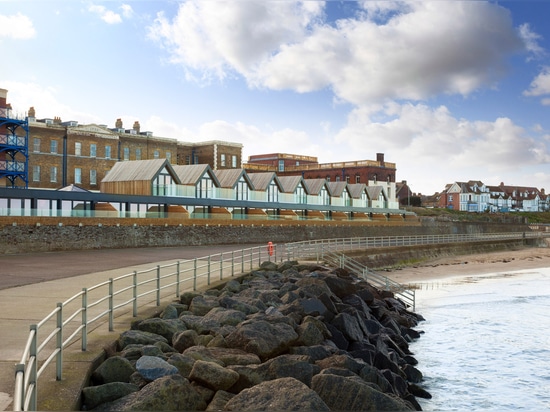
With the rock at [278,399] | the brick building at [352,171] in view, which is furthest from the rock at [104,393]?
the brick building at [352,171]

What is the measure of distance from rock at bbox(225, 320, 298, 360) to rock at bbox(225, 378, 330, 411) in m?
2.35

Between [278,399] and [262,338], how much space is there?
116 inches

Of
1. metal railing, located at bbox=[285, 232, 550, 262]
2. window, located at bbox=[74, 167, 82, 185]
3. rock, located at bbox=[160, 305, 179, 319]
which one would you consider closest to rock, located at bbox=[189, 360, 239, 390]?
rock, located at bbox=[160, 305, 179, 319]

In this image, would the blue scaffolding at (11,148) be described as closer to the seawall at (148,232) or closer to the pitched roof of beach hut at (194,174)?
the pitched roof of beach hut at (194,174)

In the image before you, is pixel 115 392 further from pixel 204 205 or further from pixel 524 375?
pixel 204 205

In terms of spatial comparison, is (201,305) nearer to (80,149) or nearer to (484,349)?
(484,349)

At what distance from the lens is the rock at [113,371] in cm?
731

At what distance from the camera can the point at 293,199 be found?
57750 mm

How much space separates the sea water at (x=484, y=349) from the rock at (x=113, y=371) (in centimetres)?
583

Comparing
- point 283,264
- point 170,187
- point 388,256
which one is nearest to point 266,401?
point 283,264

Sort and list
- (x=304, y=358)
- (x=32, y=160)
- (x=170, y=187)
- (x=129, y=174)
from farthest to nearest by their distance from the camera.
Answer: (x=32, y=160)
(x=129, y=174)
(x=170, y=187)
(x=304, y=358)

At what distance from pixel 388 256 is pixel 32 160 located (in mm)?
35926

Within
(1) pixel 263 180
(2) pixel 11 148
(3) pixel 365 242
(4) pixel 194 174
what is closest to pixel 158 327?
(3) pixel 365 242

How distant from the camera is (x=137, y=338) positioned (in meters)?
8.81
